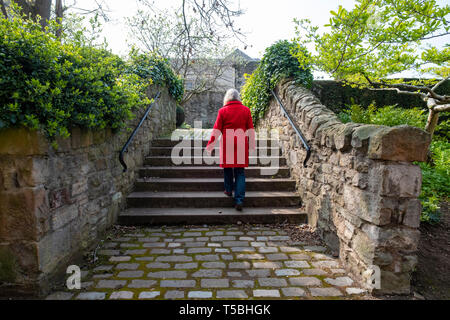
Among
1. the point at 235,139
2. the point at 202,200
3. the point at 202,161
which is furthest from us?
the point at 202,161

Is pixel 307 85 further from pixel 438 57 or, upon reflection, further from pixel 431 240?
pixel 431 240

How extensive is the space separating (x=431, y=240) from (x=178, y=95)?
6.24 m

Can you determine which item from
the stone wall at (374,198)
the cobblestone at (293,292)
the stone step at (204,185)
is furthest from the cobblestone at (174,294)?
the stone step at (204,185)

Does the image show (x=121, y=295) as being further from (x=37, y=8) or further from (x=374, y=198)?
(x=37, y=8)

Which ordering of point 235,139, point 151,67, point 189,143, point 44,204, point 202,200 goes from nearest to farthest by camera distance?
1. point 44,204
2. point 235,139
3. point 202,200
4. point 151,67
5. point 189,143

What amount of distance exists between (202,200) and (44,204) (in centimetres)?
224

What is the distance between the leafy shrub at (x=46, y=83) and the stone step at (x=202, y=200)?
155 cm

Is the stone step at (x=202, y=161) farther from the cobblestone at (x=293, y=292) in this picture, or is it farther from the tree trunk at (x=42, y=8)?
the tree trunk at (x=42, y=8)

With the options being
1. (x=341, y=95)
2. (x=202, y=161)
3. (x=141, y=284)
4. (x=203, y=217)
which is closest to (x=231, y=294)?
(x=141, y=284)

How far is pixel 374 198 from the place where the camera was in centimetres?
215

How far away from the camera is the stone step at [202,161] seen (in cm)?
478

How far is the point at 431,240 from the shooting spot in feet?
9.84

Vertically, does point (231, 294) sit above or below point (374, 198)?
below
